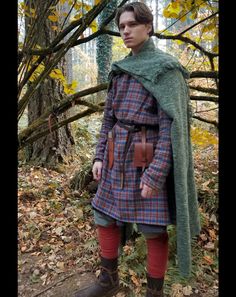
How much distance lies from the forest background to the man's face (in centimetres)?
48

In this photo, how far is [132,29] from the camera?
5.12 ft

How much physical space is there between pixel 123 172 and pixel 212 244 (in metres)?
1.54

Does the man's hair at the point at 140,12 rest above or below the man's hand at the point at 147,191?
above

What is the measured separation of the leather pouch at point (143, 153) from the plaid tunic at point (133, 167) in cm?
4

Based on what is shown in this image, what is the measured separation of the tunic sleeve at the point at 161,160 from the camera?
1479mm

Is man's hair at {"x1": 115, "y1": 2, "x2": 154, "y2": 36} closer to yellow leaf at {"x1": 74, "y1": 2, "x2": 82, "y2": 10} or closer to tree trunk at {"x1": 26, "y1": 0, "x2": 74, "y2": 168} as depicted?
yellow leaf at {"x1": 74, "y1": 2, "x2": 82, "y2": 10}

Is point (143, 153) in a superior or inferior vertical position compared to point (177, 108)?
inferior

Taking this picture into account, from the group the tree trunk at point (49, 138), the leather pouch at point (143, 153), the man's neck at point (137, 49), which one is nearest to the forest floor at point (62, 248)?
the tree trunk at point (49, 138)

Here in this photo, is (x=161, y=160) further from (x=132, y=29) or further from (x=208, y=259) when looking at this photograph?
(x=208, y=259)

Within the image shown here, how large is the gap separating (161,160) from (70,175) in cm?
304

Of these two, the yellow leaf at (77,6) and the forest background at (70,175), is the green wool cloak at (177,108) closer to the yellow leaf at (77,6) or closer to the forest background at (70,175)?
the forest background at (70,175)

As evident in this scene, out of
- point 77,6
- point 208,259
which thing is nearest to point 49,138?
point 77,6

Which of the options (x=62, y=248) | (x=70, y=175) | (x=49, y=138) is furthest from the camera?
(x=49, y=138)
